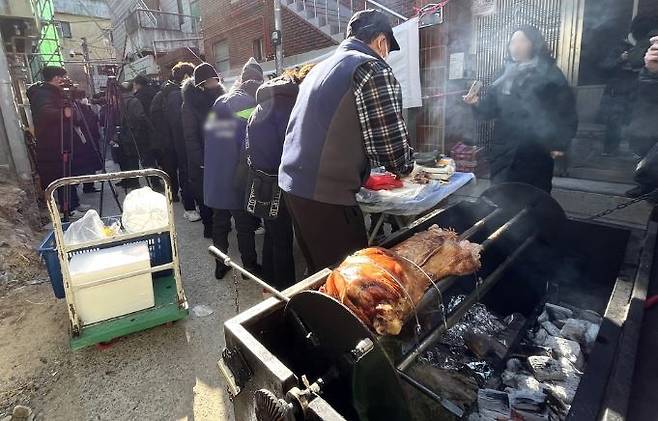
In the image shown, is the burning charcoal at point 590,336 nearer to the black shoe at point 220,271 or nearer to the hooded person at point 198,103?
the black shoe at point 220,271

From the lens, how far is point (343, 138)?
2.46 metres

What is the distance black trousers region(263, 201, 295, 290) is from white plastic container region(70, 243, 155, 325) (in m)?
1.11

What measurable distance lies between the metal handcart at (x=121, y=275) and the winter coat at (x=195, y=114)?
1645 millimetres

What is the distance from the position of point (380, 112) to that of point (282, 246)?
5.86 feet

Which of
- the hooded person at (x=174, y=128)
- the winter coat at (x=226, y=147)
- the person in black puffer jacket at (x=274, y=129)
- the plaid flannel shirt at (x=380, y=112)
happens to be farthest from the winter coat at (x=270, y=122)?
the hooded person at (x=174, y=128)

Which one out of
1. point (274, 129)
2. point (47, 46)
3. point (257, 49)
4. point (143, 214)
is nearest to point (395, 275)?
point (274, 129)

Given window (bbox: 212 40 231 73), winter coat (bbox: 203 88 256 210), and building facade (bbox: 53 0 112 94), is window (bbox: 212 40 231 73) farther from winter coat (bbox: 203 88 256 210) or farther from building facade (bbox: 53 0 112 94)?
building facade (bbox: 53 0 112 94)

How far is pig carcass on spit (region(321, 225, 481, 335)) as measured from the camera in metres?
1.47

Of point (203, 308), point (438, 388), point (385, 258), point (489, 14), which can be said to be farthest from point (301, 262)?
point (489, 14)

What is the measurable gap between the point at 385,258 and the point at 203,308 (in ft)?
8.70

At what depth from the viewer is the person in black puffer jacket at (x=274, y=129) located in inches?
127

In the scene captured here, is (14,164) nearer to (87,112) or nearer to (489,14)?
(87,112)

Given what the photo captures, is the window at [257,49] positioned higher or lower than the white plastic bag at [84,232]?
higher

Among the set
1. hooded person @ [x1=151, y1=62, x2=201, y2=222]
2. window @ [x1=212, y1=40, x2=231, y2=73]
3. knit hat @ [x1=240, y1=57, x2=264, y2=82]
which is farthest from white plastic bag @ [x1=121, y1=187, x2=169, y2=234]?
window @ [x1=212, y1=40, x2=231, y2=73]
